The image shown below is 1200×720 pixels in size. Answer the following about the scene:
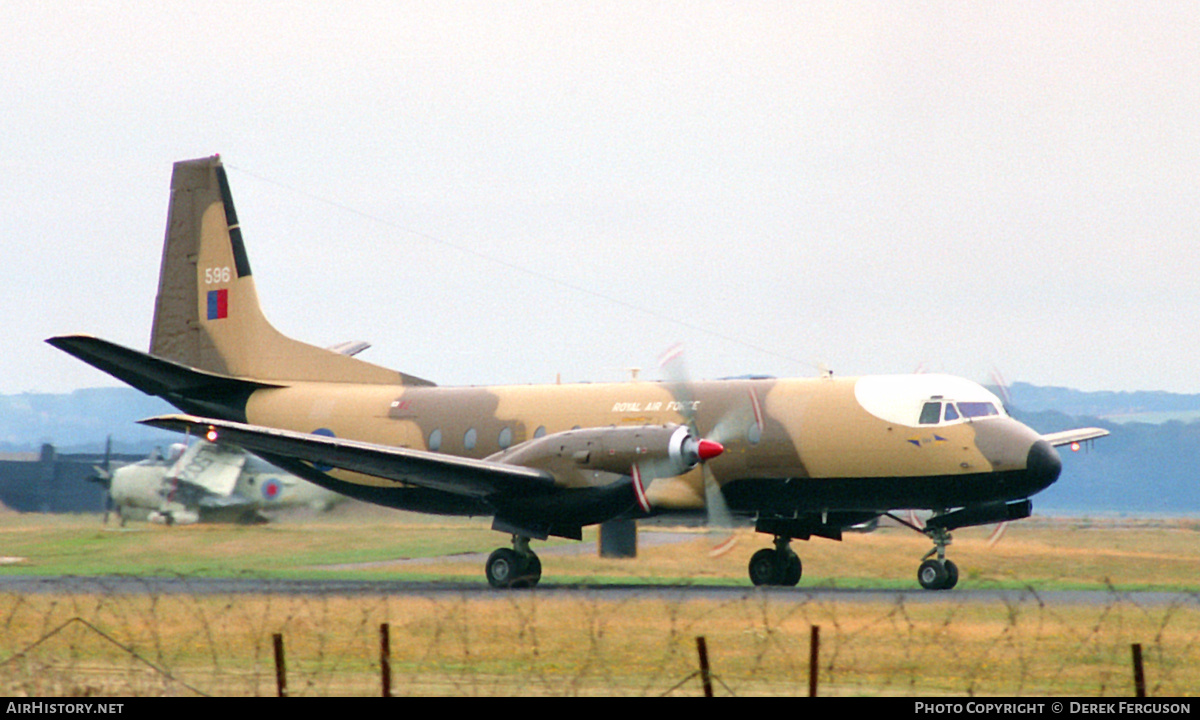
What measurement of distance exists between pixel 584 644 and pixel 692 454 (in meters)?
6.00

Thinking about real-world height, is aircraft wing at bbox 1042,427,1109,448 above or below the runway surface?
above

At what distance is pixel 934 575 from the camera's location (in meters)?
24.2

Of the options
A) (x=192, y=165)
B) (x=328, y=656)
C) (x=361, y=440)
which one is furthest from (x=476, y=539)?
(x=328, y=656)

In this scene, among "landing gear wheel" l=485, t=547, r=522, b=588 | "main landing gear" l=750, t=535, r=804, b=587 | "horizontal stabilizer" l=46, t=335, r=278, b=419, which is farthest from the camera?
"horizontal stabilizer" l=46, t=335, r=278, b=419

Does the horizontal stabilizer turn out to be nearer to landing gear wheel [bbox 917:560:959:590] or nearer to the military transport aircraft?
the military transport aircraft

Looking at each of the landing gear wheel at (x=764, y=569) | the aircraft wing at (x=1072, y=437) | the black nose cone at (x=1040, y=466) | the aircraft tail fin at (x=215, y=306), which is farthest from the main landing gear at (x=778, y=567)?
the aircraft tail fin at (x=215, y=306)

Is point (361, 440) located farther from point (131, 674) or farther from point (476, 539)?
point (131, 674)

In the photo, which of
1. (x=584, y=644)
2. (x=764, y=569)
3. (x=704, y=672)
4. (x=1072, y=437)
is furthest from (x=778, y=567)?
(x=704, y=672)

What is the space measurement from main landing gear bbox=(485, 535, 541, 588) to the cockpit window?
25.9 ft

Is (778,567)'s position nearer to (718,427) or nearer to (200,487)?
(718,427)

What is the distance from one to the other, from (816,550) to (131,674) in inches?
810

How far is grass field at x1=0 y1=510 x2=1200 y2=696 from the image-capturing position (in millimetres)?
14492

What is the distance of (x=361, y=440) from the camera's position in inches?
1121

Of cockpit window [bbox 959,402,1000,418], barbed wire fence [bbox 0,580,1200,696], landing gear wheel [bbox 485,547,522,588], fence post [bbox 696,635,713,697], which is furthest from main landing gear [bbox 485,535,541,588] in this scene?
fence post [bbox 696,635,713,697]
